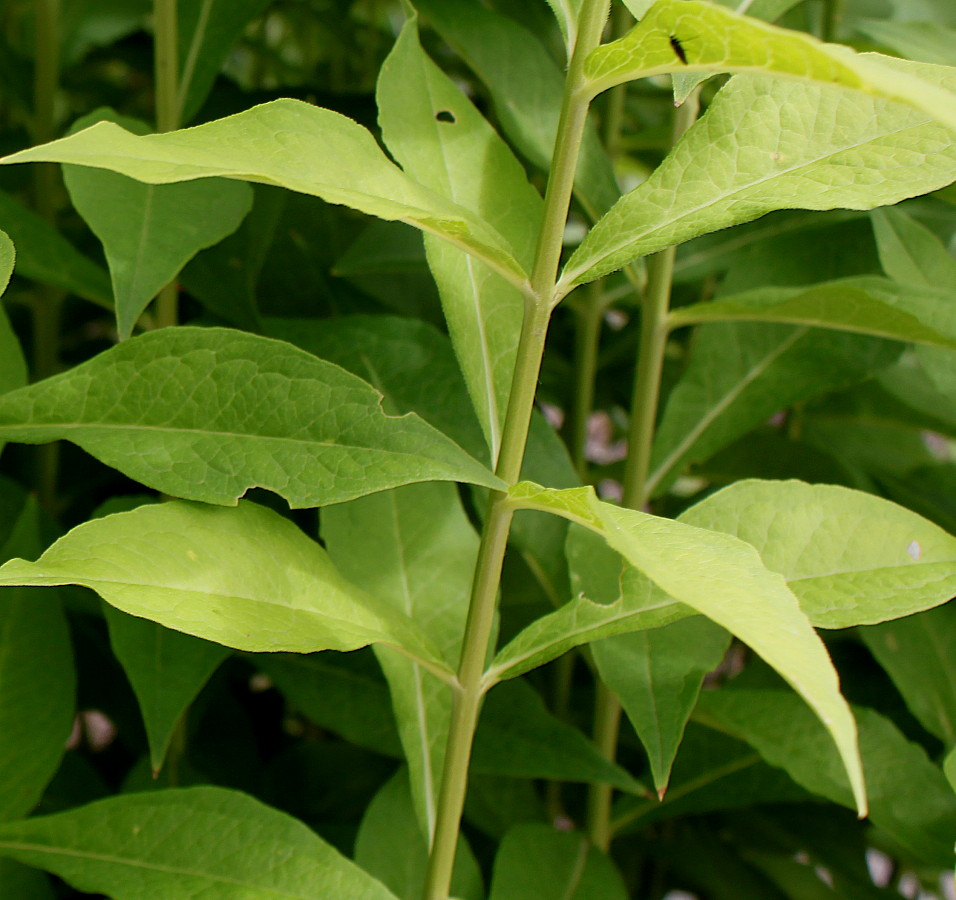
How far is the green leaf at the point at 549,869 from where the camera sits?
0.46 metres

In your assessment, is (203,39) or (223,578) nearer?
(223,578)

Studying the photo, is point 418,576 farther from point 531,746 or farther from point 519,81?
point 519,81

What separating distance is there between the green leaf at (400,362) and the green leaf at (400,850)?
6.6 inches

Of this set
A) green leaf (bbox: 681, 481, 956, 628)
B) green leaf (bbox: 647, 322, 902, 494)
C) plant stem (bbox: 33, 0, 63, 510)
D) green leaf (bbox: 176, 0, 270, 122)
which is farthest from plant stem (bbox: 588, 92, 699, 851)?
plant stem (bbox: 33, 0, 63, 510)

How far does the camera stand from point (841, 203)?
32 cm

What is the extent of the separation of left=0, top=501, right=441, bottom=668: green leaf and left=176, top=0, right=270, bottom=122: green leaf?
0.88 ft

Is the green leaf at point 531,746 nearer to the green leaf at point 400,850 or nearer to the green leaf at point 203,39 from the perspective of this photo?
the green leaf at point 400,850

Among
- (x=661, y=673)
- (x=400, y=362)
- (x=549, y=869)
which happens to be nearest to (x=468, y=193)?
(x=400, y=362)

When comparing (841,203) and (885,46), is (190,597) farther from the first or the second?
(885,46)

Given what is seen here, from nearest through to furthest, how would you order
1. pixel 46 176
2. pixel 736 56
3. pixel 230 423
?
pixel 736 56 < pixel 230 423 < pixel 46 176

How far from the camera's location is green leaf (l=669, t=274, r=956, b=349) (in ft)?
1.39

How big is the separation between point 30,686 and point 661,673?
0.92 ft

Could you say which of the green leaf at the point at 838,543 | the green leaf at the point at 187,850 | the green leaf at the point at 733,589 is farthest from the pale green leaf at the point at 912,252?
the green leaf at the point at 187,850

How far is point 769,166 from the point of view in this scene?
13.2 inches
